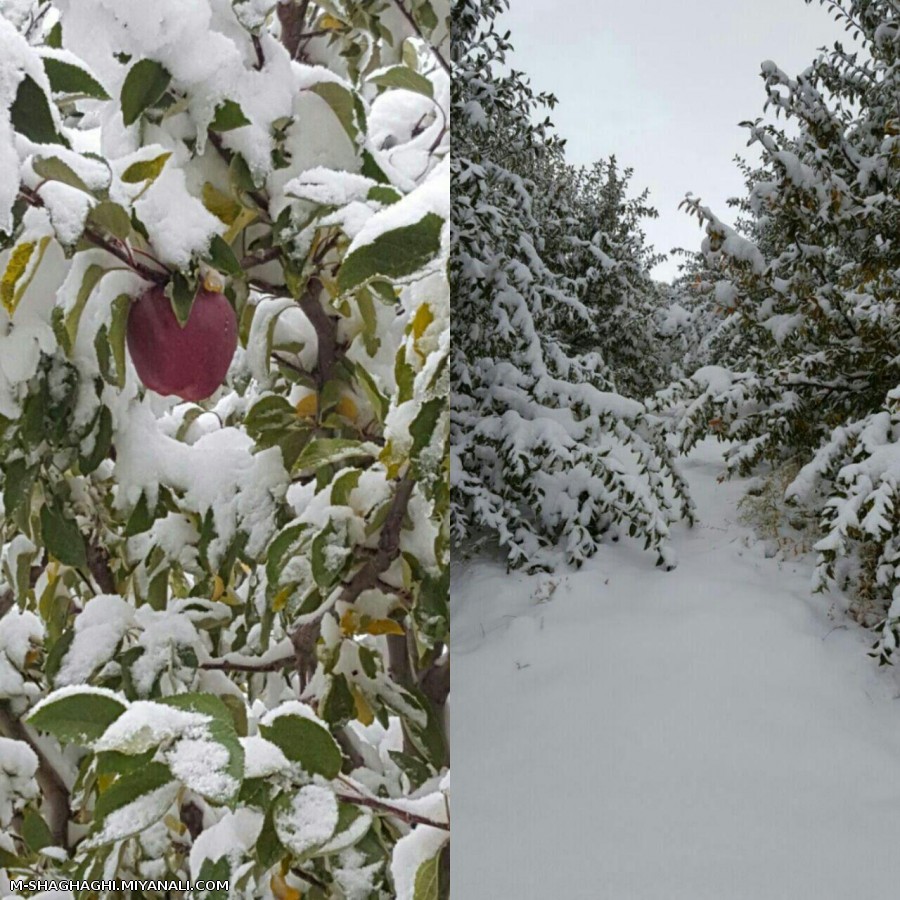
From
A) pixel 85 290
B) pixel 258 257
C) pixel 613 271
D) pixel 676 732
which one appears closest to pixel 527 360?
pixel 613 271

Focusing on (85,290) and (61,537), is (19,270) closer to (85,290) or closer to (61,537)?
(85,290)

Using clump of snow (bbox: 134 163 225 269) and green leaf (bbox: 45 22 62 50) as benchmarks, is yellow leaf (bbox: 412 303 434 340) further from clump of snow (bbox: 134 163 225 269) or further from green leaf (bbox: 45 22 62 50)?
green leaf (bbox: 45 22 62 50)

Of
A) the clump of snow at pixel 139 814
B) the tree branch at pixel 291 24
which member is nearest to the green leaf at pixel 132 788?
the clump of snow at pixel 139 814

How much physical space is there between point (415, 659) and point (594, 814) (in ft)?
1.05

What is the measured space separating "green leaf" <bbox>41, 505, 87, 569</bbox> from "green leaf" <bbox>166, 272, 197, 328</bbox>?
0.16 m

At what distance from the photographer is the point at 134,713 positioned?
365 mm

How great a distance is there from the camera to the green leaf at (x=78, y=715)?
0.37 m

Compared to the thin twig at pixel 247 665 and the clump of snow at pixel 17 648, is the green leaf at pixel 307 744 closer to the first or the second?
the thin twig at pixel 247 665

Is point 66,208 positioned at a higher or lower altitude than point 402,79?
lower

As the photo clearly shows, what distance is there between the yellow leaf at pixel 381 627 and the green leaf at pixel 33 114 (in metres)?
0.30

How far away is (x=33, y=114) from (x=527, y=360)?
25.3 inches

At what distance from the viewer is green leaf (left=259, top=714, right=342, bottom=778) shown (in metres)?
0.41

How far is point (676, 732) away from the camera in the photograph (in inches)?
32.0

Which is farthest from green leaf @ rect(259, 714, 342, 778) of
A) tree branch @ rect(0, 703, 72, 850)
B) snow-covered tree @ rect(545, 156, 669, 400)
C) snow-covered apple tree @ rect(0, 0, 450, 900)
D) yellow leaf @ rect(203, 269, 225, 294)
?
snow-covered tree @ rect(545, 156, 669, 400)
